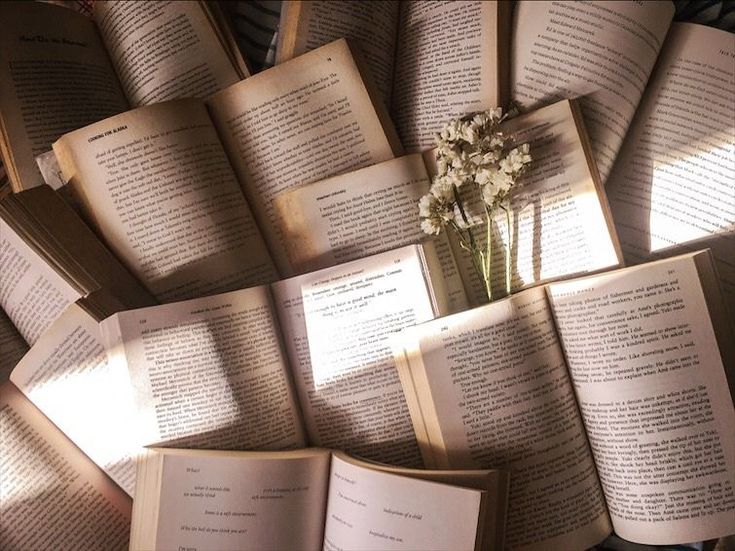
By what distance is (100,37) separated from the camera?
1137mm

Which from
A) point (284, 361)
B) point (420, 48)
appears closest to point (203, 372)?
point (284, 361)

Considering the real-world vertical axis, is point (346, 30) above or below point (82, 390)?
above

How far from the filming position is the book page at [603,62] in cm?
98

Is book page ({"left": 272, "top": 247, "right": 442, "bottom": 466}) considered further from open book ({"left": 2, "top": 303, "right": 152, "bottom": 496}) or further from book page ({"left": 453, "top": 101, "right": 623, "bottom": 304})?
open book ({"left": 2, "top": 303, "right": 152, "bottom": 496})

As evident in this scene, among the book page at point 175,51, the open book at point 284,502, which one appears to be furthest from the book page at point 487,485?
the book page at point 175,51

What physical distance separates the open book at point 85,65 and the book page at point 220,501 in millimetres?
487

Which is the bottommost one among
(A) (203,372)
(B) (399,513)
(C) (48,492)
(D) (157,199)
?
(B) (399,513)

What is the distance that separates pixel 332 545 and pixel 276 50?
0.72 m

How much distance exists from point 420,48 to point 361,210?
0.95 ft

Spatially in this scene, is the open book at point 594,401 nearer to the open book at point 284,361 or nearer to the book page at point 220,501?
the open book at point 284,361

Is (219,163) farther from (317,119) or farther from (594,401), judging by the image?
(594,401)

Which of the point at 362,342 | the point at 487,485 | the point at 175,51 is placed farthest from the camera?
the point at 175,51

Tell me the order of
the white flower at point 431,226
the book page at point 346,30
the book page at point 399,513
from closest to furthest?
the book page at point 399,513 → the white flower at point 431,226 → the book page at point 346,30

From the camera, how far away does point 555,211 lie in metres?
0.96
